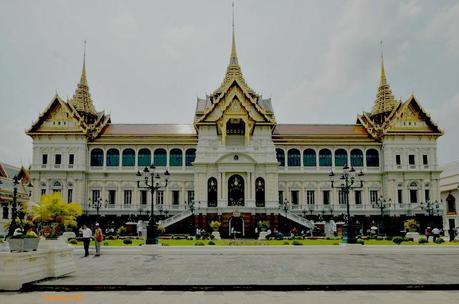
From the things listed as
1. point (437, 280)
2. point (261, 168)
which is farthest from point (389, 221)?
point (437, 280)

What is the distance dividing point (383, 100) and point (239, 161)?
871 inches

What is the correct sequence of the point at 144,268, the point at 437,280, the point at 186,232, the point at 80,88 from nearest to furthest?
the point at 437,280
the point at 144,268
the point at 186,232
the point at 80,88

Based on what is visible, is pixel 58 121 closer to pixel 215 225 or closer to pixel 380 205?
pixel 215 225

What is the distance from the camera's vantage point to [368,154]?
2165 inches

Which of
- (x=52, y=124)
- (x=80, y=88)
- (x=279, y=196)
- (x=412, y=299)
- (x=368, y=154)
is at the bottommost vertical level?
(x=412, y=299)

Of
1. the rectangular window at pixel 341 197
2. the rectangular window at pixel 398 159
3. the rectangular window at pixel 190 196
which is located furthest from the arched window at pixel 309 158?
the rectangular window at pixel 190 196

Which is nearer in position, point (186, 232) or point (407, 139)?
point (186, 232)

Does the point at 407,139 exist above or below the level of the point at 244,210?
above

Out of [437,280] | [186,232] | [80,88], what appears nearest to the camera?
[437,280]

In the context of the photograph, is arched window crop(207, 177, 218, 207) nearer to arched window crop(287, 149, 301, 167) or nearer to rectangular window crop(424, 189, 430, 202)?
arched window crop(287, 149, 301, 167)

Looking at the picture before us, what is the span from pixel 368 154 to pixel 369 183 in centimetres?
342

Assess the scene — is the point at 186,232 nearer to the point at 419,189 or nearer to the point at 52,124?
the point at 52,124

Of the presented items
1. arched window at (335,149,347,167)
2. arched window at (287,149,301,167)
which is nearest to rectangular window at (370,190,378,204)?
arched window at (335,149,347,167)

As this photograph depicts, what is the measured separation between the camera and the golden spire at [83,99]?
193 feet
